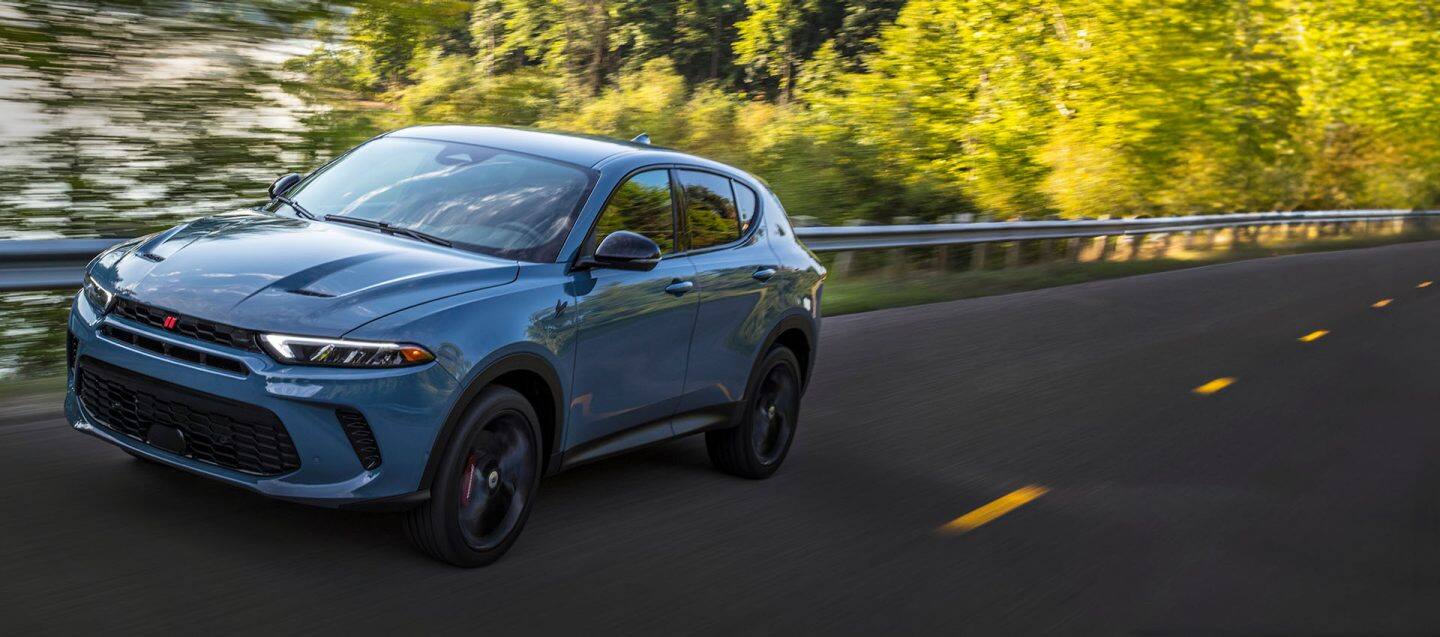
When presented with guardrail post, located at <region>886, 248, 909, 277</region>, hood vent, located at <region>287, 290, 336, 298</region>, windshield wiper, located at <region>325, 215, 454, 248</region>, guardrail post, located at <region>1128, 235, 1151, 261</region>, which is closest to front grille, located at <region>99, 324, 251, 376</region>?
hood vent, located at <region>287, 290, 336, 298</region>

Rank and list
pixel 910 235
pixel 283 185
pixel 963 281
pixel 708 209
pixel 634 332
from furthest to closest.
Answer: pixel 963 281
pixel 910 235
pixel 708 209
pixel 283 185
pixel 634 332

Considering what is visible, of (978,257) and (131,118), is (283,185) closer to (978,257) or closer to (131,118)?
(131,118)

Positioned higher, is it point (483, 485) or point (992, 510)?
point (483, 485)

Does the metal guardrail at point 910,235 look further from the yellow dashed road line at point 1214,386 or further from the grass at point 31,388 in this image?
the yellow dashed road line at point 1214,386

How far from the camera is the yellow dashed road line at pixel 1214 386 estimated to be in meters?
11.2

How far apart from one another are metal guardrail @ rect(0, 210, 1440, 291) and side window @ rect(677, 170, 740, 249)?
→ 332cm

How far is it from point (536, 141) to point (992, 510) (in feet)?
9.34

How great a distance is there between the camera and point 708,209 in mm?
6836

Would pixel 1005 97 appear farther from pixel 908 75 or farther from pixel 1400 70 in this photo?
pixel 1400 70

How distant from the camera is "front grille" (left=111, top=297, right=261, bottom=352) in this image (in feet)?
15.4

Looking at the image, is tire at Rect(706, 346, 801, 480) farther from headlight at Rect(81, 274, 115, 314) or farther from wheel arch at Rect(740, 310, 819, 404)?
headlight at Rect(81, 274, 115, 314)

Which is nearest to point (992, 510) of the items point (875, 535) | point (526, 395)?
point (875, 535)

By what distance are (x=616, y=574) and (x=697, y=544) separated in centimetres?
61

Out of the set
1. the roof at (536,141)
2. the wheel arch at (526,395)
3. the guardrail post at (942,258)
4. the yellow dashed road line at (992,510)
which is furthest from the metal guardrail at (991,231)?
the wheel arch at (526,395)
